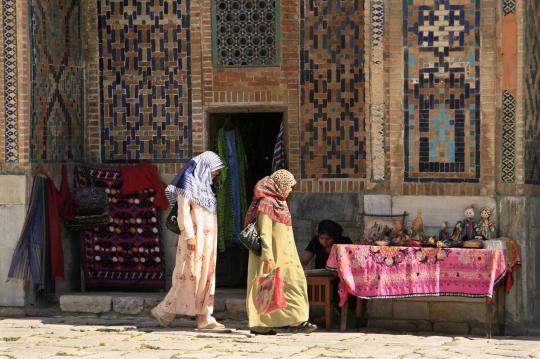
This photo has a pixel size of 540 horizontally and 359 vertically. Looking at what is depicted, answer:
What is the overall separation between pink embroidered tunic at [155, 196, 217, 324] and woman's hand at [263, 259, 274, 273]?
73 centimetres

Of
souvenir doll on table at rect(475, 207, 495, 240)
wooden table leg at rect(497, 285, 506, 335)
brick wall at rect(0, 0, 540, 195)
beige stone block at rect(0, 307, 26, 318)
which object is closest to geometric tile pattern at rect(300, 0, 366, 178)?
brick wall at rect(0, 0, 540, 195)

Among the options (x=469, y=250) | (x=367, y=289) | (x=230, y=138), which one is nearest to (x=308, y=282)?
(x=367, y=289)

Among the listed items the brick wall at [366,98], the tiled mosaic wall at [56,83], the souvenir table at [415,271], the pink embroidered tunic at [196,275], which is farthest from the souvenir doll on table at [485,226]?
the tiled mosaic wall at [56,83]

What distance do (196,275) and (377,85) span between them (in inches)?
93.8

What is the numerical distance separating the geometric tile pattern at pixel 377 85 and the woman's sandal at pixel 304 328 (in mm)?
1588

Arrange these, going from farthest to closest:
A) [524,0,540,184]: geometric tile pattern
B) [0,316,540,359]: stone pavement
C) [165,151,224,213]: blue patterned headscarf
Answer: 1. [524,0,540,184]: geometric tile pattern
2. [165,151,224,213]: blue patterned headscarf
3. [0,316,540,359]: stone pavement

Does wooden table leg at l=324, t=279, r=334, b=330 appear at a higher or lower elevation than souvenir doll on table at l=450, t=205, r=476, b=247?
lower

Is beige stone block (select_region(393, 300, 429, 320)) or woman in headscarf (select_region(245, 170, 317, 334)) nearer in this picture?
woman in headscarf (select_region(245, 170, 317, 334))

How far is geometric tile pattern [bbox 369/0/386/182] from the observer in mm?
11758

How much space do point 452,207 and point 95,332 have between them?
3.35 metres

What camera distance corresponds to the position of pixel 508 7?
11.5 metres

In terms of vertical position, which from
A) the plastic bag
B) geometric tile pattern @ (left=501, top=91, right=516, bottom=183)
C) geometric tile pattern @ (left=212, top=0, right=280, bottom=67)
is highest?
geometric tile pattern @ (left=212, top=0, right=280, bottom=67)

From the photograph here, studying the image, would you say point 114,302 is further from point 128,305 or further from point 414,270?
point 414,270

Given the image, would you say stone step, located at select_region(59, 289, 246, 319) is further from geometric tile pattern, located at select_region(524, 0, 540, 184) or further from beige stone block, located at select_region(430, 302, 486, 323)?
geometric tile pattern, located at select_region(524, 0, 540, 184)
